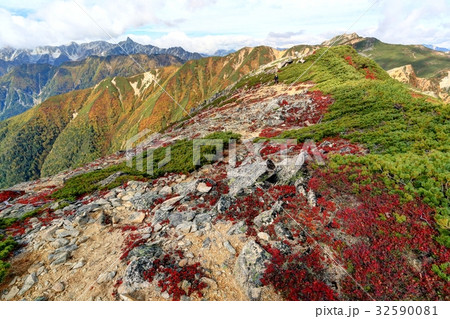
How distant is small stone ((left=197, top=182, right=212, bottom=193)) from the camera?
578 inches

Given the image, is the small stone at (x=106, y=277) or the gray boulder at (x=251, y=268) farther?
the small stone at (x=106, y=277)

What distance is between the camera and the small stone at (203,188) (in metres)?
14.7

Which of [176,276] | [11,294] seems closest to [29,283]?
[11,294]

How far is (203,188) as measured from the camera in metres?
14.9

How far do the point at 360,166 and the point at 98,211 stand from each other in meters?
16.9

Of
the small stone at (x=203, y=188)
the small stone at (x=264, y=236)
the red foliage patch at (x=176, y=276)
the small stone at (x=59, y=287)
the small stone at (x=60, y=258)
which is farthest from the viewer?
the small stone at (x=203, y=188)

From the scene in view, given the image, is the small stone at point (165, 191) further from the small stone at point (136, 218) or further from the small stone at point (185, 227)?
the small stone at point (185, 227)

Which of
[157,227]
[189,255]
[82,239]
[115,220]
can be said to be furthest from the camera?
[115,220]

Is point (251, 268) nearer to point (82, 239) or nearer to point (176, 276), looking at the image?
point (176, 276)

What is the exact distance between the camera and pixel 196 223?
38.5ft

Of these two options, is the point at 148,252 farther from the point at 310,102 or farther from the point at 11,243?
the point at 310,102

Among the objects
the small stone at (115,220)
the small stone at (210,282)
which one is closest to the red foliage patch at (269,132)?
the small stone at (115,220)

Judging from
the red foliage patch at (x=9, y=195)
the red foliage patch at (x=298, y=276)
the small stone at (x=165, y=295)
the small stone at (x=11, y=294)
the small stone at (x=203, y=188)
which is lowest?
the red foliage patch at (x=9, y=195)

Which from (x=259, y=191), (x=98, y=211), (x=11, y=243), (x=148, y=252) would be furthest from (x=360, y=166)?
(x=11, y=243)
